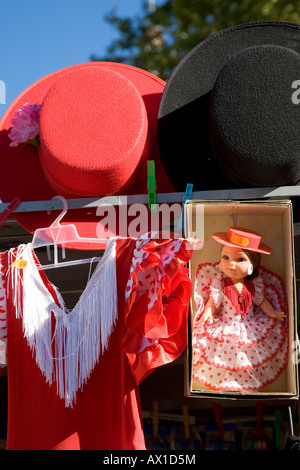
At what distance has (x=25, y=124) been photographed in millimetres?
2277

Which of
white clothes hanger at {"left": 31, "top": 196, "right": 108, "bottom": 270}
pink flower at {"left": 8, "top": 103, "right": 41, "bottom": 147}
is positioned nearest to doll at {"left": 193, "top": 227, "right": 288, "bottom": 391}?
white clothes hanger at {"left": 31, "top": 196, "right": 108, "bottom": 270}

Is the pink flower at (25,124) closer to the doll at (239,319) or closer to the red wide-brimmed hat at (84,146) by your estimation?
the red wide-brimmed hat at (84,146)

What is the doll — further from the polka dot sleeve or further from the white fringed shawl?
the white fringed shawl

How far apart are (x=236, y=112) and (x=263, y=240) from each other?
18.2 inches

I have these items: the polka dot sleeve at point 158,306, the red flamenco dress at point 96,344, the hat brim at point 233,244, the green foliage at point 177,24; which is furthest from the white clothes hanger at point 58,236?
the green foliage at point 177,24

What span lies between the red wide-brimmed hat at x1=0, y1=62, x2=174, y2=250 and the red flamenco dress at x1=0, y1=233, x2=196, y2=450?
10.5 inches

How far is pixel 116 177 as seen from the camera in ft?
6.91

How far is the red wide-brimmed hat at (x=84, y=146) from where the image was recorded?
2.09 meters

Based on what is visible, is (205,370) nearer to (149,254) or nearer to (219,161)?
(149,254)

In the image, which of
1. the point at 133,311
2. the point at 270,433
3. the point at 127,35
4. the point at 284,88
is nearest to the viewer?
the point at 133,311

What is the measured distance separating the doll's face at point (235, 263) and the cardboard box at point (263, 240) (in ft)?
0.33

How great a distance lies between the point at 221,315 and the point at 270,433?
176 centimetres

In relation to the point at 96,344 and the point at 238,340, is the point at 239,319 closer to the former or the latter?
the point at 238,340

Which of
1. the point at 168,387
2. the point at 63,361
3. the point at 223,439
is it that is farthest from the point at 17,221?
the point at 223,439
